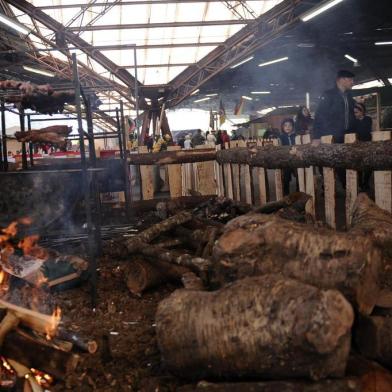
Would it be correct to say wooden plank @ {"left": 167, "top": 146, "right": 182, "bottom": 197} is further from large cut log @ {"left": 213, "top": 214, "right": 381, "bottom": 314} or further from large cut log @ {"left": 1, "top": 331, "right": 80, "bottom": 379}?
large cut log @ {"left": 1, "top": 331, "right": 80, "bottom": 379}

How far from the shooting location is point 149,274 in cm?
440

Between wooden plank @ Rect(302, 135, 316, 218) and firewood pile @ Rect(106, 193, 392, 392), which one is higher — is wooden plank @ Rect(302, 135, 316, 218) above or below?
above

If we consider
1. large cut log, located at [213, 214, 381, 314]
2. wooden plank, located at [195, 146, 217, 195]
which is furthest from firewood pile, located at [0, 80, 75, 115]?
wooden plank, located at [195, 146, 217, 195]

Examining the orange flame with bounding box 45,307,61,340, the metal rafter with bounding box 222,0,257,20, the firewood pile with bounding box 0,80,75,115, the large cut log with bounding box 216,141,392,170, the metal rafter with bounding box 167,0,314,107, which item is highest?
the metal rafter with bounding box 222,0,257,20

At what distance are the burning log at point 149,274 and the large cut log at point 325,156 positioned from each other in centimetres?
207

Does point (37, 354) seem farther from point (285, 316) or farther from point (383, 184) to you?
point (383, 184)

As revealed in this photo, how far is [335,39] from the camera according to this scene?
15.6 m

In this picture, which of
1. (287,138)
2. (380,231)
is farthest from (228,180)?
(380,231)

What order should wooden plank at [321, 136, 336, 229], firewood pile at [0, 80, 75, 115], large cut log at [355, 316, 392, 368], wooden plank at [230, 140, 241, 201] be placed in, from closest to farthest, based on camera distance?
large cut log at [355, 316, 392, 368] → wooden plank at [321, 136, 336, 229] → firewood pile at [0, 80, 75, 115] → wooden plank at [230, 140, 241, 201]

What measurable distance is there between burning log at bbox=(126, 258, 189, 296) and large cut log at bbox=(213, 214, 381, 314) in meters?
1.54

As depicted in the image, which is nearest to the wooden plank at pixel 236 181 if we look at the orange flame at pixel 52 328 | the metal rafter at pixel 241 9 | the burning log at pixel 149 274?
the burning log at pixel 149 274

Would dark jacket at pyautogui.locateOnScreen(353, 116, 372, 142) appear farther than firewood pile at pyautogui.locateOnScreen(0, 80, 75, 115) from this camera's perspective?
Yes

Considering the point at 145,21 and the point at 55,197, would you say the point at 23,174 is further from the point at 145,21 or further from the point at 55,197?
the point at 145,21

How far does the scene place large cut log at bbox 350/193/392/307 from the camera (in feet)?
8.98
